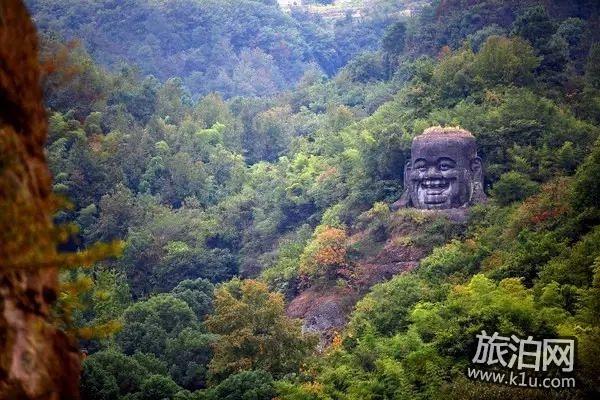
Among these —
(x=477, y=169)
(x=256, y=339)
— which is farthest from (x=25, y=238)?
(x=477, y=169)

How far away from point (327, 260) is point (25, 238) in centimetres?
2239

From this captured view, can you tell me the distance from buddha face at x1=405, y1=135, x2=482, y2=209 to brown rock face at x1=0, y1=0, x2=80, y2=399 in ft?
73.8

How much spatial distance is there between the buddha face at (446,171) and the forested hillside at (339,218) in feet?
3.68

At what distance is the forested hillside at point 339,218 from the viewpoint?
14445mm

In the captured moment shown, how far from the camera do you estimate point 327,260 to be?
26.4 m

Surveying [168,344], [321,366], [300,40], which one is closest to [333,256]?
[168,344]

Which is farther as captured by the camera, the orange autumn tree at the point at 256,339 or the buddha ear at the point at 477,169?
the buddha ear at the point at 477,169

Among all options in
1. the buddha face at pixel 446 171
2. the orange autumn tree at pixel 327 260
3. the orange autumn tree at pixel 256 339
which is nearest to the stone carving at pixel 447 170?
the buddha face at pixel 446 171

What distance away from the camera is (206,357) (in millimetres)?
22703

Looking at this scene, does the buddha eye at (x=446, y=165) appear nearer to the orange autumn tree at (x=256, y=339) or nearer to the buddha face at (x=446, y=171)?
the buddha face at (x=446, y=171)

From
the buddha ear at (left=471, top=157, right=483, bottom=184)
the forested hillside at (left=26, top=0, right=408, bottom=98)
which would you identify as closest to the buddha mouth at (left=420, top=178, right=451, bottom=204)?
the buddha ear at (left=471, top=157, right=483, bottom=184)

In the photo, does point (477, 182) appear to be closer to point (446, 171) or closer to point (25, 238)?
point (446, 171)

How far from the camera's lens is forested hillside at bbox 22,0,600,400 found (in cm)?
1445

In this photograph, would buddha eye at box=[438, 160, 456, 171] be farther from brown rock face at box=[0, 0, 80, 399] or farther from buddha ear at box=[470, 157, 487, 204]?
brown rock face at box=[0, 0, 80, 399]
